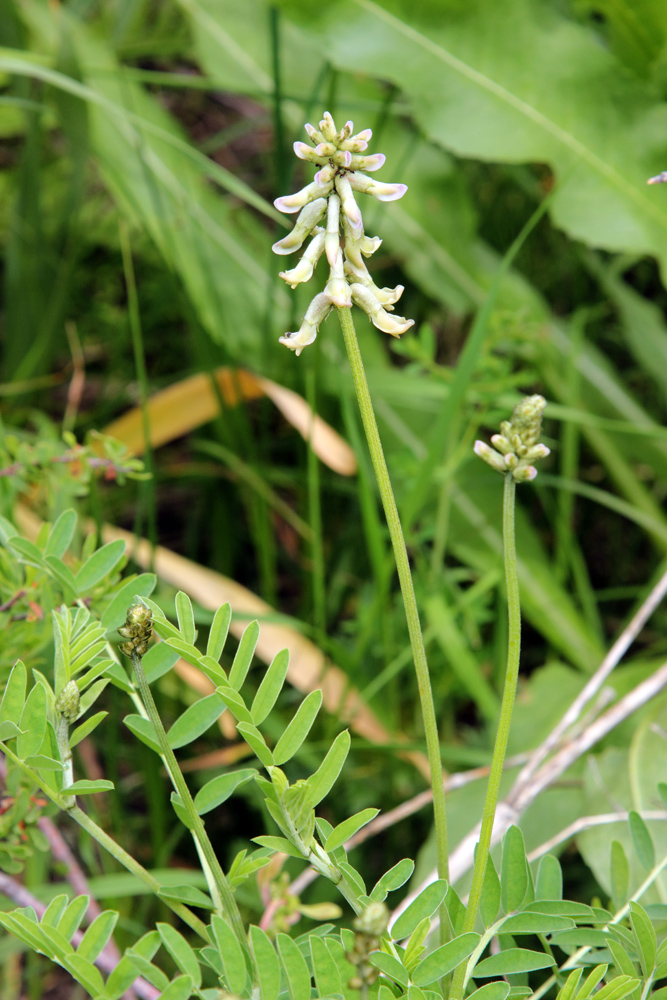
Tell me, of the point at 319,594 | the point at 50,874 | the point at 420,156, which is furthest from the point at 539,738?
the point at 420,156

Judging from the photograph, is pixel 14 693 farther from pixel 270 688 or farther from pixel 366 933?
pixel 366 933

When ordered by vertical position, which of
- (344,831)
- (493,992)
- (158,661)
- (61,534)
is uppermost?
(61,534)

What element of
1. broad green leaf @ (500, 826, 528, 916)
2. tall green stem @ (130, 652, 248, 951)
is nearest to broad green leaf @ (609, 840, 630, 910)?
broad green leaf @ (500, 826, 528, 916)

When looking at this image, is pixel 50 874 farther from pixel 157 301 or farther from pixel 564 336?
pixel 564 336

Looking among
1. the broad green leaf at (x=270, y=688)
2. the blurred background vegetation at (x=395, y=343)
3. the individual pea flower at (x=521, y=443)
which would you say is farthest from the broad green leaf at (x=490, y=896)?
the blurred background vegetation at (x=395, y=343)

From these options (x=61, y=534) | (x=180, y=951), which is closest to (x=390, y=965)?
(x=180, y=951)

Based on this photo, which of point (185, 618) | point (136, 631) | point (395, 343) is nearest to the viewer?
point (136, 631)

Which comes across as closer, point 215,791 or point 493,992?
point 493,992
